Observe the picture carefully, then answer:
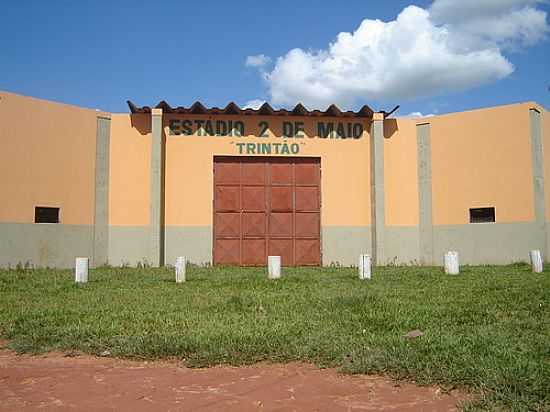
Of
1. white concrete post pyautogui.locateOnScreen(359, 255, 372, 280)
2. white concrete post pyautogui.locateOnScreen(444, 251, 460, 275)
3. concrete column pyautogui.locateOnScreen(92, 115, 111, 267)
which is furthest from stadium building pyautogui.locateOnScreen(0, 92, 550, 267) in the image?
white concrete post pyautogui.locateOnScreen(359, 255, 372, 280)

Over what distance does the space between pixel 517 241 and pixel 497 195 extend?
1.57m

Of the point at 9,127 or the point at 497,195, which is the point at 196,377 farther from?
the point at 497,195

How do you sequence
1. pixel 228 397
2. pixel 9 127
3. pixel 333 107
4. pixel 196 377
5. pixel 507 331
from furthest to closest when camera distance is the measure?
pixel 333 107 → pixel 9 127 → pixel 507 331 → pixel 196 377 → pixel 228 397

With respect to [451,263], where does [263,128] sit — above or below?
above

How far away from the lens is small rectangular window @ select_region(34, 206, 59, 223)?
16.0 metres

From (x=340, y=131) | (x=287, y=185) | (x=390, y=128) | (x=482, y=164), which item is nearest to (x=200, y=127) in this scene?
(x=287, y=185)

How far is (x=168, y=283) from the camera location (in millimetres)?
11367

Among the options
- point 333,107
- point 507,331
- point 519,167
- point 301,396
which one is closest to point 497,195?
point 519,167

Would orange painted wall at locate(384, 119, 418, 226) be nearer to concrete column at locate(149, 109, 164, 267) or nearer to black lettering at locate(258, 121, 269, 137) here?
black lettering at locate(258, 121, 269, 137)

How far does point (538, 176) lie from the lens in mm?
16516

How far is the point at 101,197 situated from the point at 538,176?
45.6ft

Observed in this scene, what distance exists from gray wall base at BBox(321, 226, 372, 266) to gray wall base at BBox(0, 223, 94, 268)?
7734 millimetres

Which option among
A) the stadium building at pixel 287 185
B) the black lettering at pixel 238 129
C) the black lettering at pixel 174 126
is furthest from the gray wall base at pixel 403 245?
the black lettering at pixel 174 126

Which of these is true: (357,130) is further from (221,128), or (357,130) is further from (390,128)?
(221,128)
